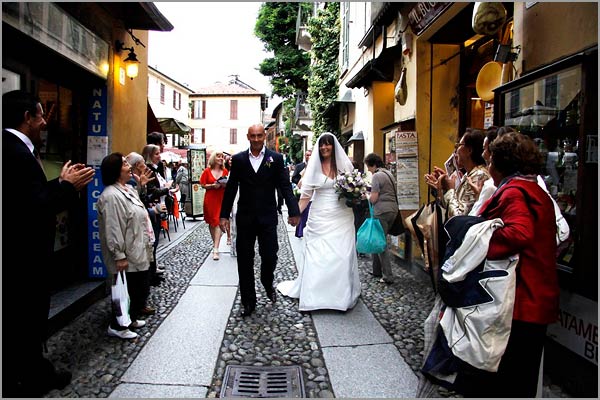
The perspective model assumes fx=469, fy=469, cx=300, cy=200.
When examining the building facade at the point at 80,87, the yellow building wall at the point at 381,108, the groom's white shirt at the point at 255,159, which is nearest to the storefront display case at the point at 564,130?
the groom's white shirt at the point at 255,159

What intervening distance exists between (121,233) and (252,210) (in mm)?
1524

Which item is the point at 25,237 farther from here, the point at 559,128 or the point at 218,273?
the point at 218,273

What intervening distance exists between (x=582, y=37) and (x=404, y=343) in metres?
2.98

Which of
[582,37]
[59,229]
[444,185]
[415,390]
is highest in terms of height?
[582,37]

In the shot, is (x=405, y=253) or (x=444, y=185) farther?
(x=405, y=253)

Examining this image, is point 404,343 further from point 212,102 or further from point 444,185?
point 212,102

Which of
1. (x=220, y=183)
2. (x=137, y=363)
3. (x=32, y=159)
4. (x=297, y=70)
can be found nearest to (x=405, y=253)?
(x=220, y=183)

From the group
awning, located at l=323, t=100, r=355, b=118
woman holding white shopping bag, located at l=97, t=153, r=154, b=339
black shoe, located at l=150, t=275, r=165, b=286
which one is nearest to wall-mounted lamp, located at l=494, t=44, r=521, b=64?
woman holding white shopping bag, located at l=97, t=153, r=154, b=339

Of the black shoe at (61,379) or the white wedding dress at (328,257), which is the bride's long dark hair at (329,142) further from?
the black shoe at (61,379)

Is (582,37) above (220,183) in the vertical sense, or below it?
above

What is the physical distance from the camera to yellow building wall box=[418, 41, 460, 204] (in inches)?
311

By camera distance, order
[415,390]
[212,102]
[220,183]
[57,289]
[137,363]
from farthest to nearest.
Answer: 1. [212,102]
2. [220,183]
3. [57,289]
4. [137,363]
5. [415,390]

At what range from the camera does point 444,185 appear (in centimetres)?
423

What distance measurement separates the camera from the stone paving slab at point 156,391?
335 cm
